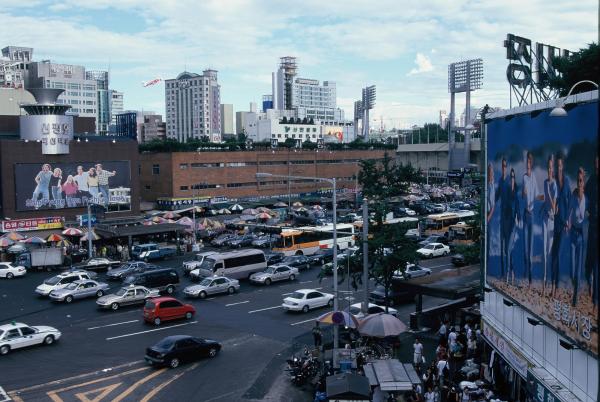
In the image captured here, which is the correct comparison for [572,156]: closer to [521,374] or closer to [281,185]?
[521,374]

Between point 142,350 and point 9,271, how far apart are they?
20.3 meters

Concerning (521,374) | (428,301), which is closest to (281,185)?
(428,301)

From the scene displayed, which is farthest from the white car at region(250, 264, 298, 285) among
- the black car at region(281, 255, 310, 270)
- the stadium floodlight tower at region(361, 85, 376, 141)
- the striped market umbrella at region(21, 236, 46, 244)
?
the stadium floodlight tower at region(361, 85, 376, 141)

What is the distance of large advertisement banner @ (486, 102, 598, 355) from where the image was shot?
13.9 metres

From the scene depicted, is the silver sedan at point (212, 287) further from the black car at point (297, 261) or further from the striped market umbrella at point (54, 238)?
the striped market umbrella at point (54, 238)

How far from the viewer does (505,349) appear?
1962 cm

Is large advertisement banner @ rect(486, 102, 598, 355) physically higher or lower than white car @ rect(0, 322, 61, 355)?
higher

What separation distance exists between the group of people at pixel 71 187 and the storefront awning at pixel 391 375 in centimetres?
4115

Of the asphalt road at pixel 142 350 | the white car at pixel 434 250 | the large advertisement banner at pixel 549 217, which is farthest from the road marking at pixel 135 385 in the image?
the white car at pixel 434 250

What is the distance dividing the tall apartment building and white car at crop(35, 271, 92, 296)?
156 m

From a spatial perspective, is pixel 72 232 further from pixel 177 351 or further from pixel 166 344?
pixel 177 351

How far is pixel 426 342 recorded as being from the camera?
26.9 meters

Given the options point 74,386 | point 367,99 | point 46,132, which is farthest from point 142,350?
point 367,99

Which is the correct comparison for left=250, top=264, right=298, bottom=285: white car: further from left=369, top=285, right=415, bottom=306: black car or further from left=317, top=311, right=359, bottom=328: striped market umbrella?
left=317, top=311, right=359, bottom=328: striped market umbrella
